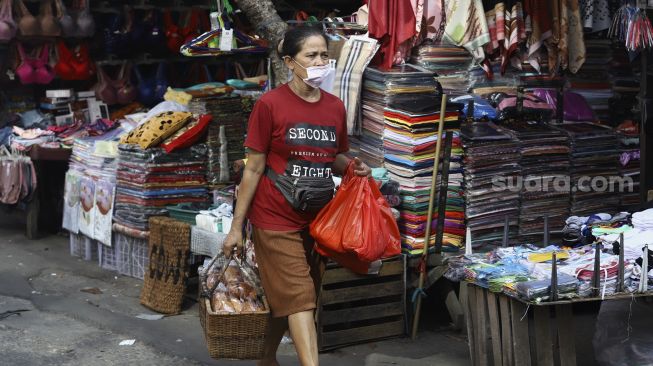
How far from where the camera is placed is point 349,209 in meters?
5.13

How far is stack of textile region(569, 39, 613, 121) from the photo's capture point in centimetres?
821

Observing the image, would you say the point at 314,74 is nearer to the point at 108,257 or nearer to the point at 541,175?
the point at 541,175

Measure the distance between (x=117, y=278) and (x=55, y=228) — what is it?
2.21 m

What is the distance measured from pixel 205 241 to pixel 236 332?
2458mm

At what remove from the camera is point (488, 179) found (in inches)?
287

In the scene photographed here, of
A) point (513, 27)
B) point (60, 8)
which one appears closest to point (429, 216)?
point (513, 27)

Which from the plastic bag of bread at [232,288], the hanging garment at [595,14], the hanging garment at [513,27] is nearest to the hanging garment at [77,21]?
the hanging garment at [513,27]

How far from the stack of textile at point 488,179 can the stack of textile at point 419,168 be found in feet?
0.25

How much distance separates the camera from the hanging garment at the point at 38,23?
10.5 metres

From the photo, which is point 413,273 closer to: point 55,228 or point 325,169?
point 325,169

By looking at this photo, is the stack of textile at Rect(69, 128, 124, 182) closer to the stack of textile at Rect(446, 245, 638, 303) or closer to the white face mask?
the stack of textile at Rect(446, 245, 638, 303)

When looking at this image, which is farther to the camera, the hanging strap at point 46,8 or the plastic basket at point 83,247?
the hanging strap at point 46,8

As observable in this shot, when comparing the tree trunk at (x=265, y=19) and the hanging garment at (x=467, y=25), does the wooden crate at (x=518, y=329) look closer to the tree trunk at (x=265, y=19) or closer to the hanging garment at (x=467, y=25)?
the hanging garment at (x=467, y=25)

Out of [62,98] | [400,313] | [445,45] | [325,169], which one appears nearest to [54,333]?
[400,313]
